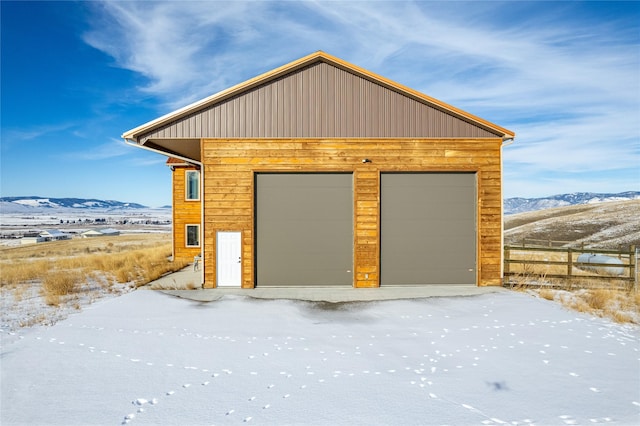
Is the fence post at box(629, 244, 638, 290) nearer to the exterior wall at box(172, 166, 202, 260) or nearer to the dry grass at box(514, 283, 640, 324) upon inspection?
the dry grass at box(514, 283, 640, 324)

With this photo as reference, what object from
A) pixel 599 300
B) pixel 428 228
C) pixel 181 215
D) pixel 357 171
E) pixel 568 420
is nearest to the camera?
pixel 568 420

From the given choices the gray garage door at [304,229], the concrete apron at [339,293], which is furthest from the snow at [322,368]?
the gray garage door at [304,229]

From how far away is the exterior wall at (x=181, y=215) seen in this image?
68.6 feet

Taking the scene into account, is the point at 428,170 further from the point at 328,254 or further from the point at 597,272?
the point at 597,272

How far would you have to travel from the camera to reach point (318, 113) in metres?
12.2

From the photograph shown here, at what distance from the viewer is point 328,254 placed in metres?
12.4

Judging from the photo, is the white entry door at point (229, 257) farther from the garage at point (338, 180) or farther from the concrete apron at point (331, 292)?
the concrete apron at point (331, 292)

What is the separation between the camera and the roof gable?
1212 cm

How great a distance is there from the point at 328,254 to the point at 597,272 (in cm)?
1161

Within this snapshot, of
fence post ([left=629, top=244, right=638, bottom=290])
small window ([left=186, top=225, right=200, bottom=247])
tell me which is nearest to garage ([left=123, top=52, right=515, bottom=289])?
fence post ([left=629, top=244, right=638, bottom=290])

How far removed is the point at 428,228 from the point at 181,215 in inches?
578

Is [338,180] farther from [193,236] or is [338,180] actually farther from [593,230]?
[593,230]

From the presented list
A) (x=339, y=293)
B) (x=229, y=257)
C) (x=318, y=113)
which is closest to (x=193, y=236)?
(x=229, y=257)

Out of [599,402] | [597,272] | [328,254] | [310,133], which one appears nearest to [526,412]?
[599,402]
